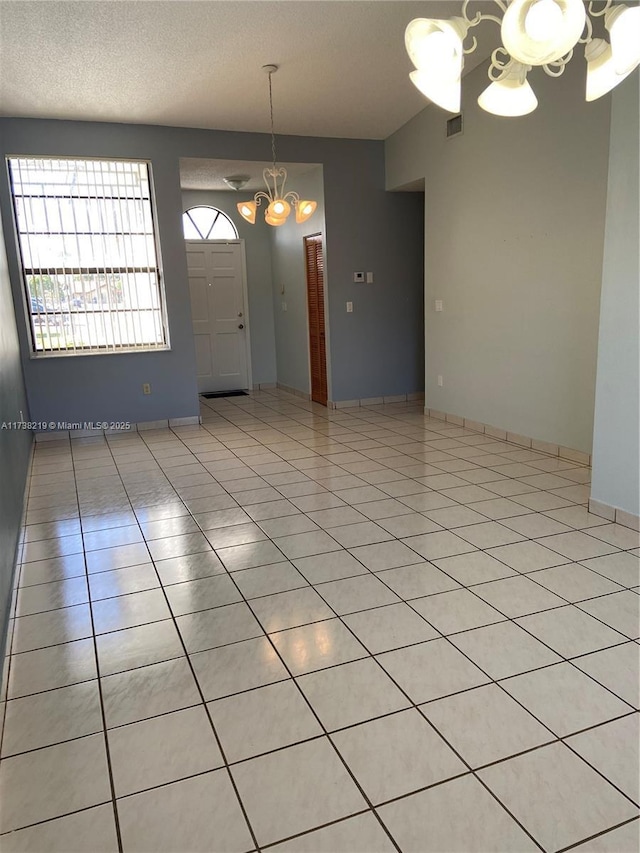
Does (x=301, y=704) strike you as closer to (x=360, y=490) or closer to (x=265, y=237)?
(x=360, y=490)

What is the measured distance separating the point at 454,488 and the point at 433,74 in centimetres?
263

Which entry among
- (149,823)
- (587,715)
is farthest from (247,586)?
(587,715)

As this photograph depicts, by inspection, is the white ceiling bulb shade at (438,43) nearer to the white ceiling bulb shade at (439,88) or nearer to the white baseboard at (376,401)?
the white ceiling bulb shade at (439,88)

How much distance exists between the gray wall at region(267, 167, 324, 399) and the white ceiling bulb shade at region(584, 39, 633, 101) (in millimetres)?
4728

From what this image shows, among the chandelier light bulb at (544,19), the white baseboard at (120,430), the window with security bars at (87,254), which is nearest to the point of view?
the chandelier light bulb at (544,19)

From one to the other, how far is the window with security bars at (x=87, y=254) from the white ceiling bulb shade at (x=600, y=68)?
484 centimetres

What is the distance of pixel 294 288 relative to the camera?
25.5ft

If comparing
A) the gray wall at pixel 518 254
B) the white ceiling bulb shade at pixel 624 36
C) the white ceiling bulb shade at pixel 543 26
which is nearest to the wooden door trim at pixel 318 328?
the gray wall at pixel 518 254

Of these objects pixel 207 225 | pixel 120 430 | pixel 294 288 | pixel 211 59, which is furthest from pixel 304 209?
pixel 207 225

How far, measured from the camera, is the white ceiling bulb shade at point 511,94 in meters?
2.10

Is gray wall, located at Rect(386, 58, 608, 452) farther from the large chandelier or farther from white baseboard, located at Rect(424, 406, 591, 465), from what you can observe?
the large chandelier

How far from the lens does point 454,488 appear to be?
394 cm

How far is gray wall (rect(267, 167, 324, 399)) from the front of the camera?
6859mm

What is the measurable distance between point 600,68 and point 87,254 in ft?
16.5
